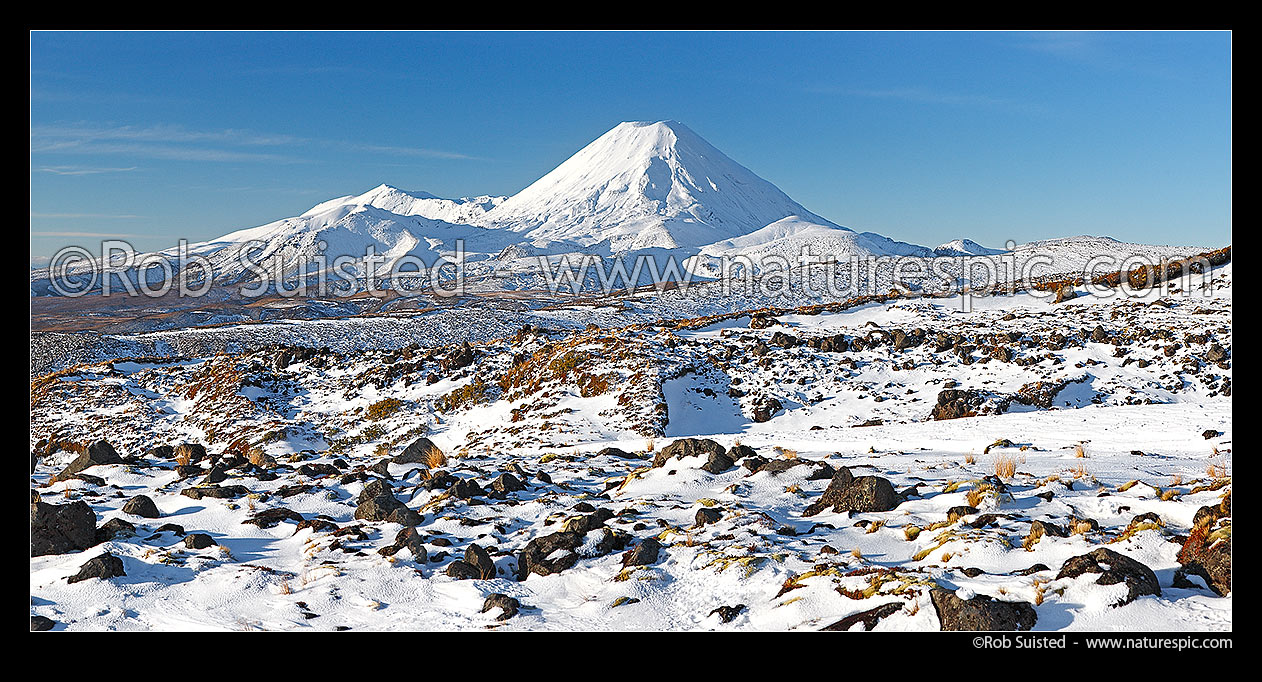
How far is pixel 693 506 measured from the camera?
8.52 meters

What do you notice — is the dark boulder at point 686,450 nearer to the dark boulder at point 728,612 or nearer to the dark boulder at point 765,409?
the dark boulder at point 728,612

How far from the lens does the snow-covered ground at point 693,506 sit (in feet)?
18.4

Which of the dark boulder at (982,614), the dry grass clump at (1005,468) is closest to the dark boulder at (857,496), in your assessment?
the dry grass clump at (1005,468)

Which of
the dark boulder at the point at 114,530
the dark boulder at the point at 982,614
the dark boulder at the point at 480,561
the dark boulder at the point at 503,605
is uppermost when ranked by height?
the dark boulder at the point at 982,614

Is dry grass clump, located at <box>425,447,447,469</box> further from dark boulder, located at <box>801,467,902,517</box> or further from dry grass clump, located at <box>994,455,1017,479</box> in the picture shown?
dry grass clump, located at <box>994,455,1017,479</box>

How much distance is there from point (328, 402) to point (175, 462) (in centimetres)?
1254

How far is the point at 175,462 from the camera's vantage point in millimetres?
12367

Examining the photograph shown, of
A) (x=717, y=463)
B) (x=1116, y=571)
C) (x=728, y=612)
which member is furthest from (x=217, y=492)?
(x=1116, y=571)

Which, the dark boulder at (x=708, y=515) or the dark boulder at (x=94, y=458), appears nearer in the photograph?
the dark boulder at (x=708, y=515)

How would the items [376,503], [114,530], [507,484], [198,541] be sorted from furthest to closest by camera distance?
[507,484], [376,503], [114,530], [198,541]

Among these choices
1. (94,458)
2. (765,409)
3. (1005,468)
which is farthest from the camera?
(765,409)

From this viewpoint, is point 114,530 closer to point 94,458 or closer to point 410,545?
point 410,545

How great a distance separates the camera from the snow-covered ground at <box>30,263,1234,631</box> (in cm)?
560
